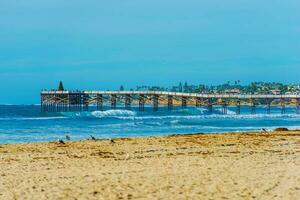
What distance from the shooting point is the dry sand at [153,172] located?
36.2ft

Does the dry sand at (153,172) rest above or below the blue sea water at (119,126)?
above

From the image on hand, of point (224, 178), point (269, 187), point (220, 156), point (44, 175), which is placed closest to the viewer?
point (269, 187)

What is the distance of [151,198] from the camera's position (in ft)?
34.5

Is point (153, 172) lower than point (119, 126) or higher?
higher

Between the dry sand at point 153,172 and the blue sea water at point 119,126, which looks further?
the blue sea water at point 119,126

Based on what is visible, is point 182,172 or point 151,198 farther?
point 182,172

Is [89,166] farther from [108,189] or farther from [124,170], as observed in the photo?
[108,189]

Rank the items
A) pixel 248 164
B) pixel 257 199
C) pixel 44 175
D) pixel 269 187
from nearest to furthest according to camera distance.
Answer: pixel 257 199 < pixel 269 187 < pixel 44 175 < pixel 248 164

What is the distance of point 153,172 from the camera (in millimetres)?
13625

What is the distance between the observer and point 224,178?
41.1ft

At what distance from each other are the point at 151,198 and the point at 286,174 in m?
3.66

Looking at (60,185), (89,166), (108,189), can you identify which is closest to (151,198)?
(108,189)

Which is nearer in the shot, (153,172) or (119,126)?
(153,172)

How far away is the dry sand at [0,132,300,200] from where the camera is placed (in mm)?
11047
